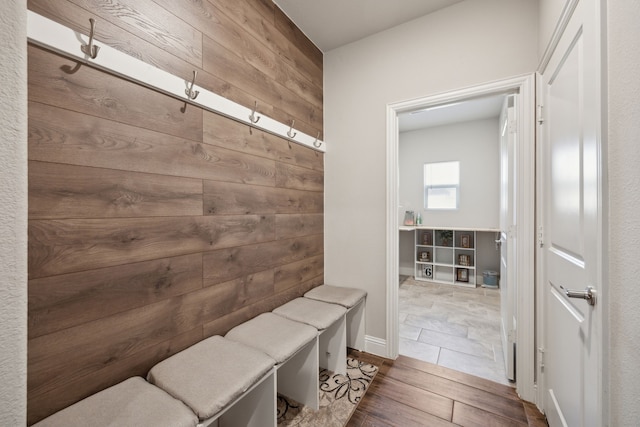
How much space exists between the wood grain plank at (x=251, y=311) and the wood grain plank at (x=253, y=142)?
1013mm

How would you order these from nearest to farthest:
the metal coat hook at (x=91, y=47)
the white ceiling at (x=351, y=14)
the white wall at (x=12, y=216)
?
the white wall at (x=12, y=216)
the metal coat hook at (x=91, y=47)
the white ceiling at (x=351, y=14)

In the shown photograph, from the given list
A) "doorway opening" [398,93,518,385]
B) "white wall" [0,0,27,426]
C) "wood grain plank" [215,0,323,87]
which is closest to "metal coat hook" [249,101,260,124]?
"wood grain plank" [215,0,323,87]

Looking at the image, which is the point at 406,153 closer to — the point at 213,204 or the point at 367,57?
the point at 367,57

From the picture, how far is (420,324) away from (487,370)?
2.81ft

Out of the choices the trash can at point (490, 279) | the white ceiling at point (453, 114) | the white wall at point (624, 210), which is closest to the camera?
the white wall at point (624, 210)

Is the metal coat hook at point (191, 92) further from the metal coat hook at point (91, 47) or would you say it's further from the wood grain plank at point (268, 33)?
the wood grain plank at point (268, 33)

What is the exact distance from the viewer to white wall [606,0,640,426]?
696 mm

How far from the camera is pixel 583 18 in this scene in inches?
40.2

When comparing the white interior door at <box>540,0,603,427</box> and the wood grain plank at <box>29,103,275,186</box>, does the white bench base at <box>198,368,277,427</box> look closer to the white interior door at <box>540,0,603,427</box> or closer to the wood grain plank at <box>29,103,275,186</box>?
the wood grain plank at <box>29,103,275,186</box>

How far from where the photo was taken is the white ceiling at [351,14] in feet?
6.42

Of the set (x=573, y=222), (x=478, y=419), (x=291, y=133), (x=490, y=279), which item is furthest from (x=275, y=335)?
(x=490, y=279)

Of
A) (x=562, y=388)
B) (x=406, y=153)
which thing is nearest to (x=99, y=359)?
(x=562, y=388)

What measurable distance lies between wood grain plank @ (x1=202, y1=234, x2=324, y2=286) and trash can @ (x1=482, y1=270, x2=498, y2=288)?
131 inches

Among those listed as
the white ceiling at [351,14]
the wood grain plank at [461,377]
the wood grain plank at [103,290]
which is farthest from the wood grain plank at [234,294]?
the white ceiling at [351,14]
